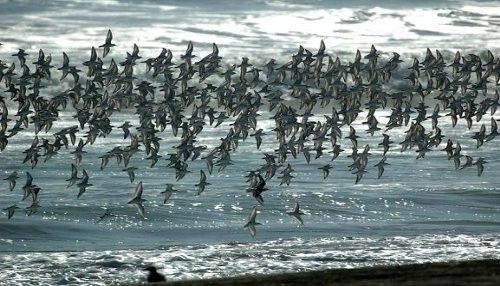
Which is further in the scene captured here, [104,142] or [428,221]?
[104,142]

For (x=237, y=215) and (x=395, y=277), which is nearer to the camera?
(x=395, y=277)

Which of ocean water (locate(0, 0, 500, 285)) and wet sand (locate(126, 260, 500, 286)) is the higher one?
wet sand (locate(126, 260, 500, 286))

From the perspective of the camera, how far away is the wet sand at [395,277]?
1068 centimetres

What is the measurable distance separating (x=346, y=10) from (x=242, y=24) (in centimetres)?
1011

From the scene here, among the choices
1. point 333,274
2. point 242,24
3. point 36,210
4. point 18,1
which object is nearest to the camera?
point 333,274

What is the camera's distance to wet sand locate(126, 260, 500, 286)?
10.7 m

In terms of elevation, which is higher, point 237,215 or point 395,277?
point 395,277

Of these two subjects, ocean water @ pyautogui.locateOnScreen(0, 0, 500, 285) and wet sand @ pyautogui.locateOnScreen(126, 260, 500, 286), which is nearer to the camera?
wet sand @ pyautogui.locateOnScreen(126, 260, 500, 286)

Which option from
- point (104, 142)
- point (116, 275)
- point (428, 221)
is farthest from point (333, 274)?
point (104, 142)

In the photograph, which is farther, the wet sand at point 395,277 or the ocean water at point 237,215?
the ocean water at point 237,215

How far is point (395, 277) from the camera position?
37.3 ft

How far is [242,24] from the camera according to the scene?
2403 inches

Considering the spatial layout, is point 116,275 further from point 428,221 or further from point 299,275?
point 428,221

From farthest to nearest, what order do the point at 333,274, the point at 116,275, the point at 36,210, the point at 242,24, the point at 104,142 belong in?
the point at 242,24, the point at 104,142, the point at 36,210, the point at 116,275, the point at 333,274
